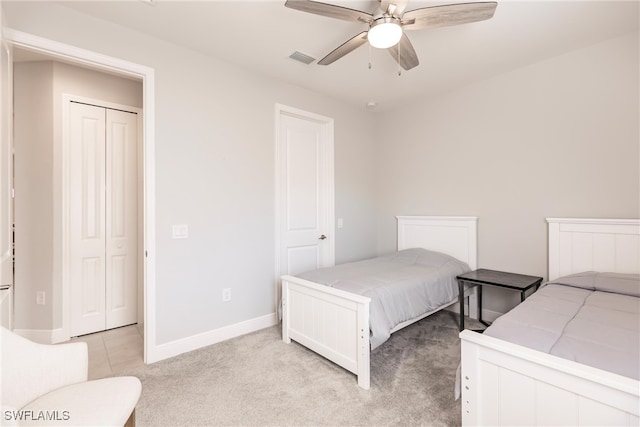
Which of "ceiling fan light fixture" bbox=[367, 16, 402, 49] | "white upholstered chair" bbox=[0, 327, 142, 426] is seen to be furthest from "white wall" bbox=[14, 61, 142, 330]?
"ceiling fan light fixture" bbox=[367, 16, 402, 49]

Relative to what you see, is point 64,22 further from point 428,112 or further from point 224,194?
point 428,112

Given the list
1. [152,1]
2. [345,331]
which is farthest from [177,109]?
[345,331]

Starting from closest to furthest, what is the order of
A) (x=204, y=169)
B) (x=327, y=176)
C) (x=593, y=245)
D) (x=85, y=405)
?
(x=85, y=405) < (x=593, y=245) < (x=204, y=169) < (x=327, y=176)

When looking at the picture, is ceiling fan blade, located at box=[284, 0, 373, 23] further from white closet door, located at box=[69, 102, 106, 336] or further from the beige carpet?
white closet door, located at box=[69, 102, 106, 336]

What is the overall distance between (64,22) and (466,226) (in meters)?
3.95

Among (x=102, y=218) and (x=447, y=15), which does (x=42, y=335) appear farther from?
(x=447, y=15)

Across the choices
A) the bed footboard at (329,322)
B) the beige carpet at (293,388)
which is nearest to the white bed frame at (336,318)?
the bed footboard at (329,322)

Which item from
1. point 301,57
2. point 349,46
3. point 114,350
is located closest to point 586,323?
point 349,46

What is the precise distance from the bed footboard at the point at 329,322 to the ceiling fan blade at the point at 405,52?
5.78 ft

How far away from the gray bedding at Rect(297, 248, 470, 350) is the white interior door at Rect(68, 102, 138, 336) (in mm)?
2008

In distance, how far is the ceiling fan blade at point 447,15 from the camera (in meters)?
1.67

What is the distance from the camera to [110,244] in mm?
3107

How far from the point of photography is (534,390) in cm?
125

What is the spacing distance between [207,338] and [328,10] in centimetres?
273
